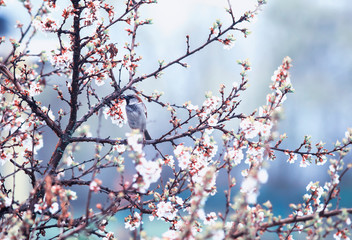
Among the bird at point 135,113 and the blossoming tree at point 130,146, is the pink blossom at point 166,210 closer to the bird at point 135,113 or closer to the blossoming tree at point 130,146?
the blossoming tree at point 130,146

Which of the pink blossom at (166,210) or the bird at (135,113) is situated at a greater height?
the bird at (135,113)

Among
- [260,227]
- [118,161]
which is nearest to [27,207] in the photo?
[118,161]

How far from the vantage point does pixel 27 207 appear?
2.46 metres

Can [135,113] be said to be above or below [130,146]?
above

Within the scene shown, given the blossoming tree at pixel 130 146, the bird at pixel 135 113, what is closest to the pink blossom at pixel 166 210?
the blossoming tree at pixel 130 146

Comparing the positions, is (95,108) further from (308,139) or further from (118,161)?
(308,139)

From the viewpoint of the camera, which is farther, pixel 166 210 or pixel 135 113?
pixel 135 113

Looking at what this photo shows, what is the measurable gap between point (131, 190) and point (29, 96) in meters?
1.27

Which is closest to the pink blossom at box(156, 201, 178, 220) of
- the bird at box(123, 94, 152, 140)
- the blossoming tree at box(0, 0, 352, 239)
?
the blossoming tree at box(0, 0, 352, 239)

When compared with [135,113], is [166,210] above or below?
below

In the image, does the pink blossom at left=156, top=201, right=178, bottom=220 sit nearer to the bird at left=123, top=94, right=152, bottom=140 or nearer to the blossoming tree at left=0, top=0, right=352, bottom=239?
the blossoming tree at left=0, top=0, right=352, bottom=239

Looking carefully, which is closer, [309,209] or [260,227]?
[260,227]

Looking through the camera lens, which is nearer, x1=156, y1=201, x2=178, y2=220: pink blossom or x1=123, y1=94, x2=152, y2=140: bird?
x1=156, y1=201, x2=178, y2=220: pink blossom

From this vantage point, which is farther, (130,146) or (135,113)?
(135,113)
